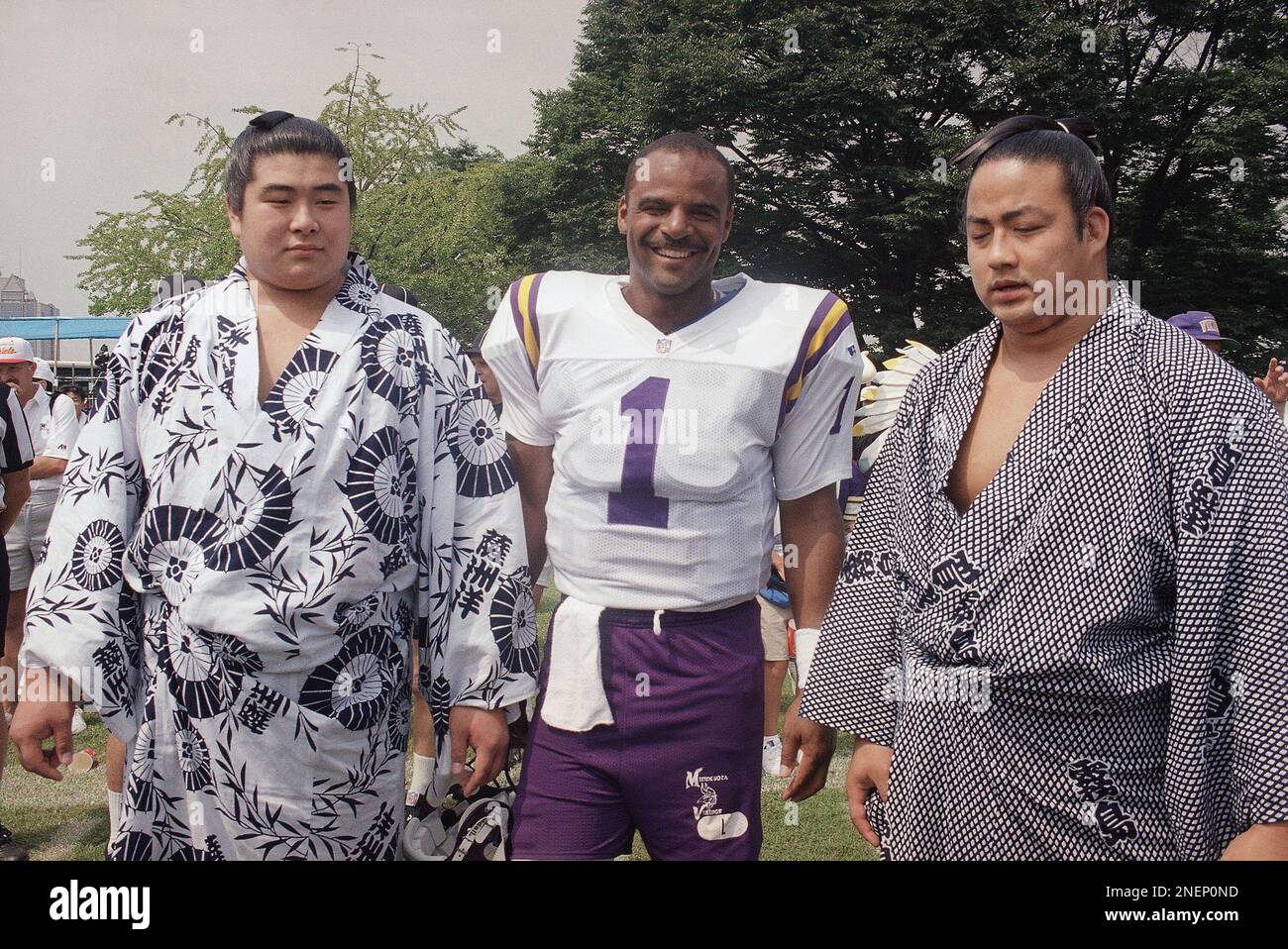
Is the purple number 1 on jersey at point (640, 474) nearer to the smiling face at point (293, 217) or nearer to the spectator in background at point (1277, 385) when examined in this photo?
the smiling face at point (293, 217)

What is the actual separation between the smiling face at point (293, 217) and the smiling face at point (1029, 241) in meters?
1.45

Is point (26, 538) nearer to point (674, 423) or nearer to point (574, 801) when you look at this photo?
point (574, 801)

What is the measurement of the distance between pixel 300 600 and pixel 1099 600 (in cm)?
159

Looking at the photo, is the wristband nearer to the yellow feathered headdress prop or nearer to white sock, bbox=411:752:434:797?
the yellow feathered headdress prop

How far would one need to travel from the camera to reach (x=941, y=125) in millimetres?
25531

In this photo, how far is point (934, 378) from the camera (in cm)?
250

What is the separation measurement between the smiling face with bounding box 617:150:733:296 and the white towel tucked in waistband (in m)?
0.85

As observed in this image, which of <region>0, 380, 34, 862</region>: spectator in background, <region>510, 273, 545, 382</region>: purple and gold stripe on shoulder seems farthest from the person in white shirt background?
<region>510, 273, 545, 382</region>: purple and gold stripe on shoulder

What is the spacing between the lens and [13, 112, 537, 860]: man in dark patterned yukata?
241 centimetres

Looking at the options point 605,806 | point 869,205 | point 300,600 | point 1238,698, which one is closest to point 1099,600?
point 1238,698

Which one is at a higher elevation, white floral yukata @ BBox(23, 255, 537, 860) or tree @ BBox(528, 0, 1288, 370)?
tree @ BBox(528, 0, 1288, 370)

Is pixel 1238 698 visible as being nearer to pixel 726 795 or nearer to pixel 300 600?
pixel 726 795

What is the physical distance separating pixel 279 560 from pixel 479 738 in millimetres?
606

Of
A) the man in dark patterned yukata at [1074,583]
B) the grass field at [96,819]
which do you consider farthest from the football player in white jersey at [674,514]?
the grass field at [96,819]
